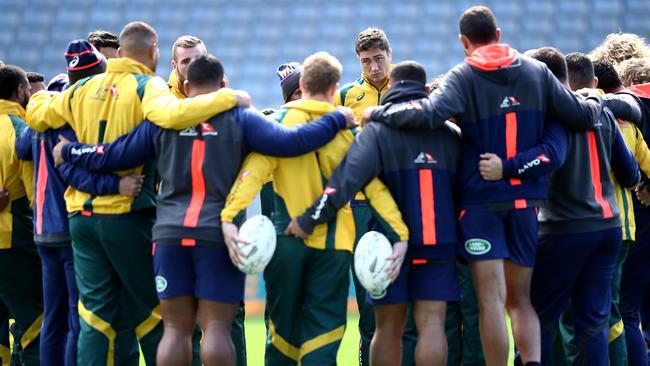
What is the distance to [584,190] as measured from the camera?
6.22 metres

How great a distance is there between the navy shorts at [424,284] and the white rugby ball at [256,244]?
2.53ft

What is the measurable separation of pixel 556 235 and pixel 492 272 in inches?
31.1

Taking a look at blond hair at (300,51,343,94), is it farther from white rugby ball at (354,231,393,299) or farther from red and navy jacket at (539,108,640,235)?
red and navy jacket at (539,108,640,235)

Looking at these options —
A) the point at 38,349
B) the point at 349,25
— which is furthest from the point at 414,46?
the point at 38,349

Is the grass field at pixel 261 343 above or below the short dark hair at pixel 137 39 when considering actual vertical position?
below

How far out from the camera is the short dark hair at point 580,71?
6859mm

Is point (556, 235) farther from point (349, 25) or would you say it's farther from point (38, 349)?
point (349, 25)

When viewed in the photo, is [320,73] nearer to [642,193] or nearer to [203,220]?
[203,220]

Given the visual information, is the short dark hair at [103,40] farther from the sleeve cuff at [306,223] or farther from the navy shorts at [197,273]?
the sleeve cuff at [306,223]

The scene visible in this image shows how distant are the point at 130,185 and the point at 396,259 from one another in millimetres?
1782

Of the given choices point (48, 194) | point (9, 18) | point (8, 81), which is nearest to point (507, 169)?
point (48, 194)

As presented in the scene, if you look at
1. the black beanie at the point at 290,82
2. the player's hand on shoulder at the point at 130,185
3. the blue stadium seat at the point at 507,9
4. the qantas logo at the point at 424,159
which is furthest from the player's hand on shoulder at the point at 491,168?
the blue stadium seat at the point at 507,9

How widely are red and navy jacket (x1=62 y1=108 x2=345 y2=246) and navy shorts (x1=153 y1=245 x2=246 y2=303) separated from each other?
6 centimetres

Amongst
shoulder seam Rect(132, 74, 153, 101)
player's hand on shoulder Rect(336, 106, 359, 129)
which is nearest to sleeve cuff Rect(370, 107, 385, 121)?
player's hand on shoulder Rect(336, 106, 359, 129)
